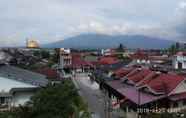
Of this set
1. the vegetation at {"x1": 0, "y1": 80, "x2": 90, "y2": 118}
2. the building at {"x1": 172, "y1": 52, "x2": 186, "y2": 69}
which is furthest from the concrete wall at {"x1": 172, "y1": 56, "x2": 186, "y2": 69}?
the vegetation at {"x1": 0, "y1": 80, "x2": 90, "y2": 118}

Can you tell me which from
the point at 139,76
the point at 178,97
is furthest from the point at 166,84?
the point at 139,76

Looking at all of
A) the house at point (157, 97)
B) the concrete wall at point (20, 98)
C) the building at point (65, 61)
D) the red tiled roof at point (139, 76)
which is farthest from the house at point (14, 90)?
the building at point (65, 61)

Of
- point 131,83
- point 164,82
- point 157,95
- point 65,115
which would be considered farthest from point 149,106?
point 65,115

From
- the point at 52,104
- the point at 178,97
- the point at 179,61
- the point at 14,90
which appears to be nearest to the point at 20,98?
the point at 14,90

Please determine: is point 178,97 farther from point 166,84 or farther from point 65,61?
point 65,61

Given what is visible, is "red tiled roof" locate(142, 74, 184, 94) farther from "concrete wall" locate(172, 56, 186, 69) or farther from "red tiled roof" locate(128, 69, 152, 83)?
"concrete wall" locate(172, 56, 186, 69)

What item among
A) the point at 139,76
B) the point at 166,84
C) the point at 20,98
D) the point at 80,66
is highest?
the point at 20,98

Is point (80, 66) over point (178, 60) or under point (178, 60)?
under

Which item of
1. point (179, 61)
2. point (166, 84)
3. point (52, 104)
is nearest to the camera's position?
point (52, 104)

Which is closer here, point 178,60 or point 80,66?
point 178,60

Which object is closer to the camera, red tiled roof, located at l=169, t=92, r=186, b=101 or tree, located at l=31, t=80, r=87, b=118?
tree, located at l=31, t=80, r=87, b=118

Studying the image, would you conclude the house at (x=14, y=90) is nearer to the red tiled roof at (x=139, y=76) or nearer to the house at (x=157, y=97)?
the house at (x=157, y=97)

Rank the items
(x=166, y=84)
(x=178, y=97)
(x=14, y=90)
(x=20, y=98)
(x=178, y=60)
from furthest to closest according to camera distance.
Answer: (x=178, y=60) → (x=166, y=84) → (x=178, y=97) → (x=20, y=98) → (x=14, y=90)

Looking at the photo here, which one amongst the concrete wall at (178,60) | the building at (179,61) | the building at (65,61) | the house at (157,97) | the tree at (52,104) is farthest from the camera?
the building at (65,61)
